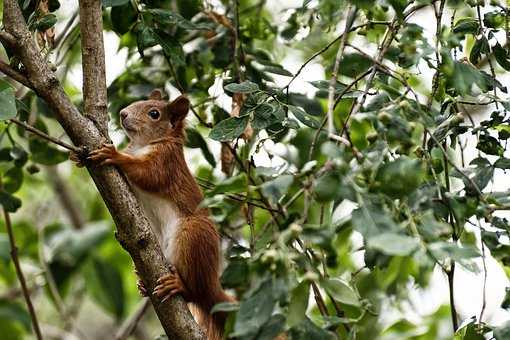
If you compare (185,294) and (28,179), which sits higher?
(28,179)

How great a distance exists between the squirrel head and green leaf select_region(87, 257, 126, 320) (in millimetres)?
1914

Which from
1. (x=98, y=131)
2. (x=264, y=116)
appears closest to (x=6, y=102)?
(x=98, y=131)

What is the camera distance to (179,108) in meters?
4.35

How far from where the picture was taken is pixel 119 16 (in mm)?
3486

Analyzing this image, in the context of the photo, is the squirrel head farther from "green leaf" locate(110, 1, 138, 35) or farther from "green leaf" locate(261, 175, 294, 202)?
"green leaf" locate(261, 175, 294, 202)

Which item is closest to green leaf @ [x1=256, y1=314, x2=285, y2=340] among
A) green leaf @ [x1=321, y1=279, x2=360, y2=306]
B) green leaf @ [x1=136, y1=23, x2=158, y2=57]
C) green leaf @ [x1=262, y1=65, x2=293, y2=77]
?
green leaf @ [x1=321, y1=279, x2=360, y2=306]

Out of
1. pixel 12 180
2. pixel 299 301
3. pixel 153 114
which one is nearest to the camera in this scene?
pixel 299 301

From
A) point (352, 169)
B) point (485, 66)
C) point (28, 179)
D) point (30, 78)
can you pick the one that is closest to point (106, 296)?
point (28, 179)

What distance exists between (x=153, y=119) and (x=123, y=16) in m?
1.14

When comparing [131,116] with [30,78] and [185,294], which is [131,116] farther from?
[30,78]

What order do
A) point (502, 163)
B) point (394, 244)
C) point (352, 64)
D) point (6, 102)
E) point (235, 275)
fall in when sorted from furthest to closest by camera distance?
point (352, 64) → point (6, 102) → point (502, 163) → point (235, 275) → point (394, 244)

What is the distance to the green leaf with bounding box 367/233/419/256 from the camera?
1760mm

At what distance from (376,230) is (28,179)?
15.5 ft

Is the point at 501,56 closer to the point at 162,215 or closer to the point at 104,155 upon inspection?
the point at 104,155
